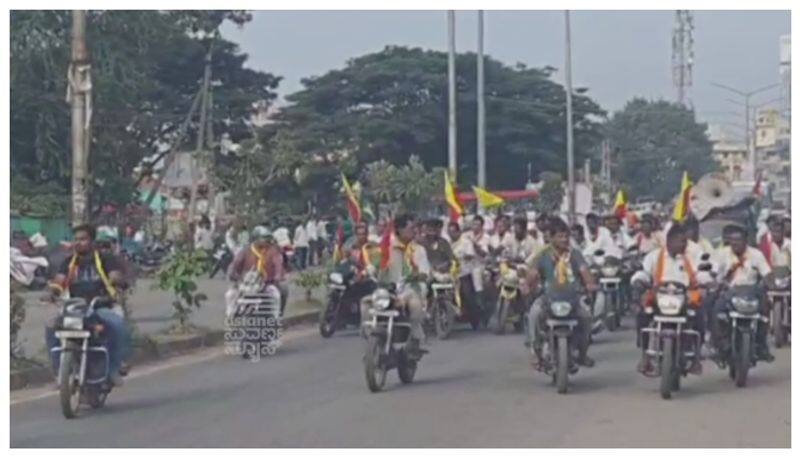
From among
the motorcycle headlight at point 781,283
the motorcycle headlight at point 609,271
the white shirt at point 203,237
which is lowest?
the motorcycle headlight at point 781,283

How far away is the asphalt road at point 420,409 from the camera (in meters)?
9.05

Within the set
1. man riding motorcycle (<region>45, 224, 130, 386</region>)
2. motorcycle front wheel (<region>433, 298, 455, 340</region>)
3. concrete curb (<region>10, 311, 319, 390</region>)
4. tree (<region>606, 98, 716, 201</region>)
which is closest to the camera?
man riding motorcycle (<region>45, 224, 130, 386</region>)

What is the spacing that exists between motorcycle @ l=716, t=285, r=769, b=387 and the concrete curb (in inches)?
214

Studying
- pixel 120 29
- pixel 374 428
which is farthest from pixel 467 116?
pixel 374 428

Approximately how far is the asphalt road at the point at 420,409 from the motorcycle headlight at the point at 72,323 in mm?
627

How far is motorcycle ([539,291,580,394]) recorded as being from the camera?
1121 centimetres

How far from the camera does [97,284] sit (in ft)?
35.2

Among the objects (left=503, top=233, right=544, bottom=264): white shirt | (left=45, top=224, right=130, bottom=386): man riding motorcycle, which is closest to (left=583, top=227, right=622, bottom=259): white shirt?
(left=503, top=233, right=544, bottom=264): white shirt

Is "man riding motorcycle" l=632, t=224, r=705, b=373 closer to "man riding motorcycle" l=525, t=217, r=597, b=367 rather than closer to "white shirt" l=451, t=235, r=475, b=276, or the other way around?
"man riding motorcycle" l=525, t=217, r=597, b=367

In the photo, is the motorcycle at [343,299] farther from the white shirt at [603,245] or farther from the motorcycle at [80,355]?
the motorcycle at [80,355]

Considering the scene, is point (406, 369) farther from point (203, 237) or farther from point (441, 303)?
point (203, 237)

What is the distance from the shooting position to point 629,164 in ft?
244

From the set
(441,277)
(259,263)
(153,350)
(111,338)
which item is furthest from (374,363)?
(441,277)

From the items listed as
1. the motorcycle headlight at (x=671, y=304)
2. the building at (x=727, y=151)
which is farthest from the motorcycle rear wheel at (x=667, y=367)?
the building at (x=727, y=151)
